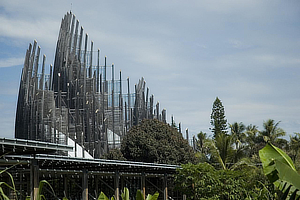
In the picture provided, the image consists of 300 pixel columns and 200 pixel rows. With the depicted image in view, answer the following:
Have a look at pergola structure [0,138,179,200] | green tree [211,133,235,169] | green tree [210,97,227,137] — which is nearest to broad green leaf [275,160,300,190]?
pergola structure [0,138,179,200]

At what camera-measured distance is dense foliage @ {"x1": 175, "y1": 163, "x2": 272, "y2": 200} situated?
22.1m

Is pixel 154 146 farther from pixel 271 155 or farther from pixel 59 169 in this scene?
pixel 271 155

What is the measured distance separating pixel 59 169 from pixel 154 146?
1480 cm

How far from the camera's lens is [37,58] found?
4012 centimetres

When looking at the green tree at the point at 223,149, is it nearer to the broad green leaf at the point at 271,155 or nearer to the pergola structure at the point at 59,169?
the pergola structure at the point at 59,169

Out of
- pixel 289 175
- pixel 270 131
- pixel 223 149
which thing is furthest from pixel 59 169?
pixel 270 131

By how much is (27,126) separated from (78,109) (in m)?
6.57

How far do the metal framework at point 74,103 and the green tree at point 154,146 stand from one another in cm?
293

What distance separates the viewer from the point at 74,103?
41094mm

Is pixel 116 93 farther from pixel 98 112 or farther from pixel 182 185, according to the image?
pixel 182 185

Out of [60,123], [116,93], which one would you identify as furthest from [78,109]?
[116,93]

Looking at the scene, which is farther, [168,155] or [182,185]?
[168,155]

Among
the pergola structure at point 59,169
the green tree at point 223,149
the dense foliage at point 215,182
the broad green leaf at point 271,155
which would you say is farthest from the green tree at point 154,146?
the broad green leaf at point 271,155

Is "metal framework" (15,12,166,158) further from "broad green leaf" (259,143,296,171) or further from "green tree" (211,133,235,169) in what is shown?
"broad green leaf" (259,143,296,171)
